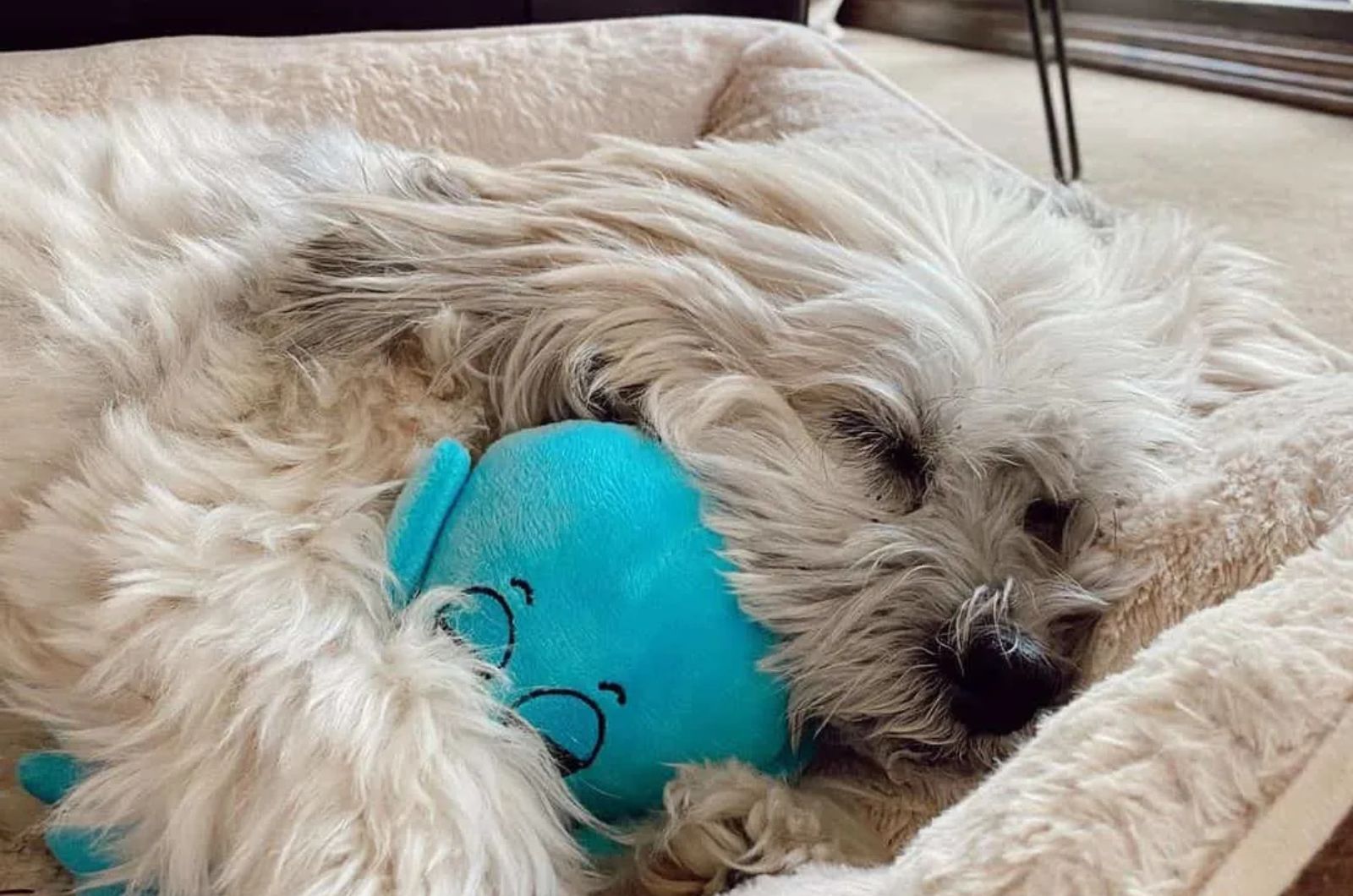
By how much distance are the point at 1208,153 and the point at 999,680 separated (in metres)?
2.34

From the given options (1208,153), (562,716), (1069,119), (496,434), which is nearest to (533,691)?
(562,716)

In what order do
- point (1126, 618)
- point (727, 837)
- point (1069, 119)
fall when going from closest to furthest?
point (727, 837)
point (1126, 618)
point (1069, 119)

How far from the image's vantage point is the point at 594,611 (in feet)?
3.18

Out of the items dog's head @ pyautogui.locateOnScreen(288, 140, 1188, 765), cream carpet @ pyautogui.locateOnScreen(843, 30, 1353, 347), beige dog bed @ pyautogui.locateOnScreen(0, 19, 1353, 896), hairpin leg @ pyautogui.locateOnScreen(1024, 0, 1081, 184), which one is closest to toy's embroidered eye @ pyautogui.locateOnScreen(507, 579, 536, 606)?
dog's head @ pyautogui.locateOnScreen(288, 140, 1188, 765)

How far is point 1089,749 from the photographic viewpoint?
753mm

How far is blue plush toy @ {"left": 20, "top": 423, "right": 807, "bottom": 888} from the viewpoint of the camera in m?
0.97

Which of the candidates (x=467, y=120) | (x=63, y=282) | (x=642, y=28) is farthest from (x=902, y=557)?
(x=642, y=28)

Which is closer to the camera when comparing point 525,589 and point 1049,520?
point 525,589

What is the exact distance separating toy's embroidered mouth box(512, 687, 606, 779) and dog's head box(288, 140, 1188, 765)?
15 cm

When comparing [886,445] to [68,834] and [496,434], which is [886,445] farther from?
[68,834]

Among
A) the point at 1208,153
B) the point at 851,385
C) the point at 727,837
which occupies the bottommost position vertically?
the point at 1208,153

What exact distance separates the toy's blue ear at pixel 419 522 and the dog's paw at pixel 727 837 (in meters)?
0.25

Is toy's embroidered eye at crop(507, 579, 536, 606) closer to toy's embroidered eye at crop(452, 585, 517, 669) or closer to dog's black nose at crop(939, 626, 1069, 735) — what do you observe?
toy's embroidered eye at crop(452, 585, 517, 669)

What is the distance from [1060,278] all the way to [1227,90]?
2874mm
